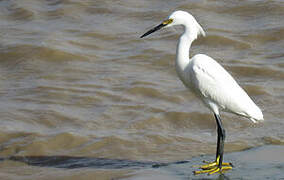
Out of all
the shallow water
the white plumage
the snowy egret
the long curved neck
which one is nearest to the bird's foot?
the snowy egret

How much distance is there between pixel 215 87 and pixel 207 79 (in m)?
0.15

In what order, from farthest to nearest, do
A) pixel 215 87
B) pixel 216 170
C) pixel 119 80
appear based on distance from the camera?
1. pixel 119 80
2. pixel 215 87
3. pixel 216 170

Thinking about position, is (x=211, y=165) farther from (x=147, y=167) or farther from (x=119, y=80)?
(x=119, y=80)

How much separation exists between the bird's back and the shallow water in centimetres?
124

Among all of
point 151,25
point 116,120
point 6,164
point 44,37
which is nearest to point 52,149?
point 6,164

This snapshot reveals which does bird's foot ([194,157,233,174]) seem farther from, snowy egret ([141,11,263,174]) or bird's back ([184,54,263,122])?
bird's back ([184,54,263,122])

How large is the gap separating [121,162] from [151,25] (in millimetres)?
5602

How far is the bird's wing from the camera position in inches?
252

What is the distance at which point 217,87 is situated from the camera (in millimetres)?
6508

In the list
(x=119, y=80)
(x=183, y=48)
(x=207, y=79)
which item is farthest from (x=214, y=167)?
(x=119, y=80)

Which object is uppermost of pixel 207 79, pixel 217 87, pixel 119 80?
pixel 207 79

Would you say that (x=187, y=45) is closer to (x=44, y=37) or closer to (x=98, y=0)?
(x=44, y=37)

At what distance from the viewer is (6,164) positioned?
7371 millimetres

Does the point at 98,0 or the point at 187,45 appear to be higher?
the point at 187,45
